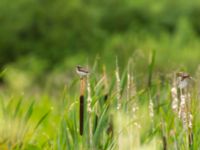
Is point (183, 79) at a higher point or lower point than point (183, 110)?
higher

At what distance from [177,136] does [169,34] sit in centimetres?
3744

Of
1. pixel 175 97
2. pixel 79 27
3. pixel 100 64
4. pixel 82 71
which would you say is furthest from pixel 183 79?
pixel 79 27

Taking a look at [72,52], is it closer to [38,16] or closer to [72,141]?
[38,16]

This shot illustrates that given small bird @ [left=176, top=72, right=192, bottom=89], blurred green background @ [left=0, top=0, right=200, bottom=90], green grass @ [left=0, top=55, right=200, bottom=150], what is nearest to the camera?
small bird @ [left=176, top=72, right=192, bottom=89]

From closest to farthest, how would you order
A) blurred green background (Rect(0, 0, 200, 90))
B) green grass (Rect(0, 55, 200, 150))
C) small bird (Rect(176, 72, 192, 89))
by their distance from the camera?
small bird (Rect(176, 72, 192, 89))
green grass (Rect(0, 55, 200, 150))
blurred green background (Rect(0, 0, 200, 90))

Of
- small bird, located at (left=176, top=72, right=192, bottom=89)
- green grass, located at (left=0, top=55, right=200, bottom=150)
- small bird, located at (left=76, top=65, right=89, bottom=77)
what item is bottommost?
green grass, located at (left=0, top=55, right=200, bottom=150)

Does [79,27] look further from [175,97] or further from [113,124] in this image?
[175,97]

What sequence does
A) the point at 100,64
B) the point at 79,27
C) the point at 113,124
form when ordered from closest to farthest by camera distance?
the point at 113,124, the point at 100,64, the point at 79,27

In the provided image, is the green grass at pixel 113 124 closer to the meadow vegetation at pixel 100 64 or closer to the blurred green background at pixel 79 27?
the meadow vegetation at pixel 100 64

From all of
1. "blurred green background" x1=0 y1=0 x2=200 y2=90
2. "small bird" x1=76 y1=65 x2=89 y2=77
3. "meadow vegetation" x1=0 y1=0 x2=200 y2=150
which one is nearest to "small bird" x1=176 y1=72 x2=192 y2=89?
"meadow vegetation" x1=0 y1=0 x2=200 y2=150

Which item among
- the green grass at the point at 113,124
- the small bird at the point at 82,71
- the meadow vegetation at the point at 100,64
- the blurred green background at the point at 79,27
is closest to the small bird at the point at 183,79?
the meadow vegetation at the point at 100,64

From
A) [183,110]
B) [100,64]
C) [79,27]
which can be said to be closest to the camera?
[183,110]

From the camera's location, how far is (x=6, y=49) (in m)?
39.8

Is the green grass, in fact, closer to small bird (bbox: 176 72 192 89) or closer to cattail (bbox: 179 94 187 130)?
cattail (bbox: 179 94 187 130)
